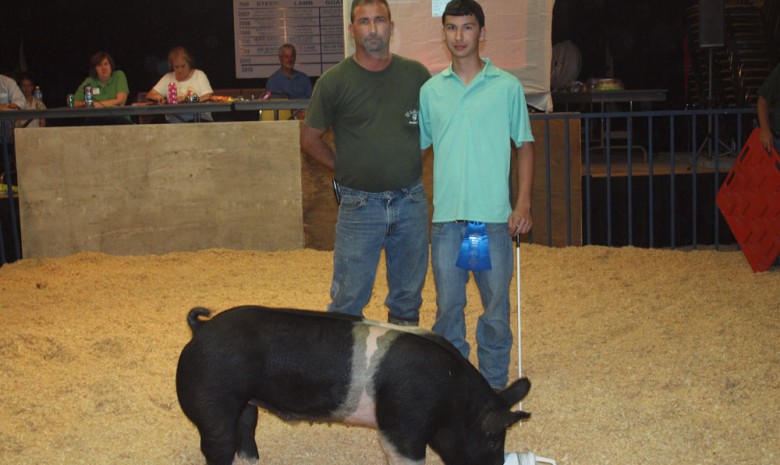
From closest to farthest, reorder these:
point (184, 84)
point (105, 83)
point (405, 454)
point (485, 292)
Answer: point (405, 454), point (485, 292), point (184, 84), point (105, 83)

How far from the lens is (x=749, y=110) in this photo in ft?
27.9

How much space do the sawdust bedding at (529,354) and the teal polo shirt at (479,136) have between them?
3.43ft

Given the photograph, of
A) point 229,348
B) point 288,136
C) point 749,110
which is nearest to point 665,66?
point 749,110

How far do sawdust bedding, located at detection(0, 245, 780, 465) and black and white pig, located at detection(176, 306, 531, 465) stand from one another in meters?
0.72

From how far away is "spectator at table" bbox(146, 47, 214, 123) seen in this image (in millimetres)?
10227

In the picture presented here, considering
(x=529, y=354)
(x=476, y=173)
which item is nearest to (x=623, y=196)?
(x=529, y=354)

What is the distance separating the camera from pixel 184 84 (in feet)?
34.2

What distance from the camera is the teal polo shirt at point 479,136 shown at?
13.1 ft

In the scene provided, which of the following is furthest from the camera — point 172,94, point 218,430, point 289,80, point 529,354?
point 289,80

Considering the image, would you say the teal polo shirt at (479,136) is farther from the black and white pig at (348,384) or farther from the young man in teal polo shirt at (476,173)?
the black and white pig at (348,384)

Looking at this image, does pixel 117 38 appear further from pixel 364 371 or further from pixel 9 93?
pixel 364 371

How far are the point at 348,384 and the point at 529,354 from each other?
7.85 feet

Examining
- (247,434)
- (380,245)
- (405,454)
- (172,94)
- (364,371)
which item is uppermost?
(172,94)

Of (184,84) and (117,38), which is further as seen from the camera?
(117,38)
